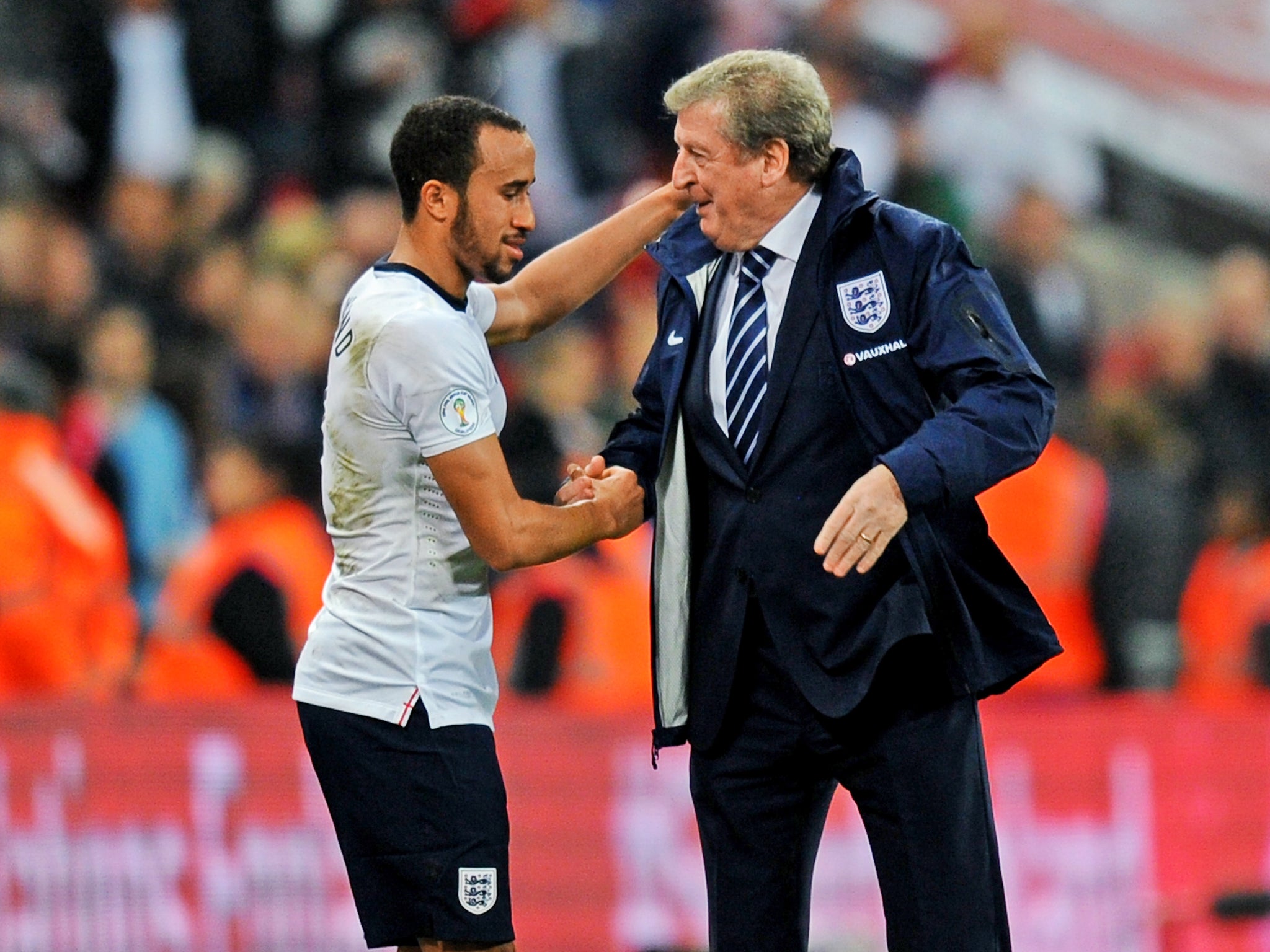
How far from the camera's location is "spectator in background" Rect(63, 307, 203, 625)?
7324mm

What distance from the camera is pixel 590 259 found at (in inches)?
170

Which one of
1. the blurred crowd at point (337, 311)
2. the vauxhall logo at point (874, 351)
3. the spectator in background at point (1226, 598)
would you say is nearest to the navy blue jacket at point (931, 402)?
the vauxhall logo at point (874, 351)

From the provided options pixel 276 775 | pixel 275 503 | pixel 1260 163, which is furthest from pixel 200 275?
pixel 1260 163

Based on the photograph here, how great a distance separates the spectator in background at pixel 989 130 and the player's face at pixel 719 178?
5391 mm

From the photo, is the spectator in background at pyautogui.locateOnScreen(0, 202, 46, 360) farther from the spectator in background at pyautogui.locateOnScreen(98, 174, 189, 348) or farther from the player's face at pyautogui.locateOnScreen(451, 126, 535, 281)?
the player's face at pyautogui.locateOnScreen(451, 126, 535, 281)

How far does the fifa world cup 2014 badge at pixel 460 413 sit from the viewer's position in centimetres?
357

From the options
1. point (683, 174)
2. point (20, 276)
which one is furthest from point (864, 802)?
point (20, 276)

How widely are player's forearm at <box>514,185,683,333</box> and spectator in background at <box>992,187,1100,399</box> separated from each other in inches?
172

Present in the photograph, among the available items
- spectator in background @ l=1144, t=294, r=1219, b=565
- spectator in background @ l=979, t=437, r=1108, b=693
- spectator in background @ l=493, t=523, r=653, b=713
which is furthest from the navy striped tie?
spectator in background @ l=1144, t=294, r=1219, b=565

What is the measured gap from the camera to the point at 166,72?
8648mm

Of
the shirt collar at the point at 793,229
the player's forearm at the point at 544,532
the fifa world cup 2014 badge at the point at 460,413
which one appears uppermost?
the shirt collar at the point at 793,229

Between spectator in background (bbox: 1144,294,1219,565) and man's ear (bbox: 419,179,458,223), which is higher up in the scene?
spectator in background (bbox: 1144,294,1219,565)

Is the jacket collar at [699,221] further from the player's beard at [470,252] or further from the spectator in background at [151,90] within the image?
the spectator in background at [151,90]

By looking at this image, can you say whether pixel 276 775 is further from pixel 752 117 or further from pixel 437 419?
pixel 752 117
